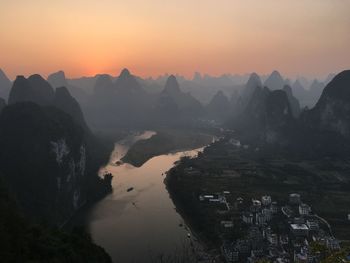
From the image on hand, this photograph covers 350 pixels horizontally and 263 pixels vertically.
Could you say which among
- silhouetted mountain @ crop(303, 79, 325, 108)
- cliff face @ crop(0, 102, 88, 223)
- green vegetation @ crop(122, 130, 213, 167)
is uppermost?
cliff face @ crop(0, 102, 88, 223)

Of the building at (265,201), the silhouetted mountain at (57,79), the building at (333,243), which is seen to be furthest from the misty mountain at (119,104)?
the building at (333,243)

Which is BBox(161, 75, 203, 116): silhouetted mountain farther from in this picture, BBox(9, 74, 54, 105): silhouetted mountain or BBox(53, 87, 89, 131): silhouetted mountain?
BBox(53, 87, 89, 131): silhouetted mountain

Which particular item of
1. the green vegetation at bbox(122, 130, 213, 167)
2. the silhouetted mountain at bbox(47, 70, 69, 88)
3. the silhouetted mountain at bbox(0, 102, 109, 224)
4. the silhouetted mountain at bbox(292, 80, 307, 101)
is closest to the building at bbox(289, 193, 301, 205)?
the silhouetted mountain at bbox(0, 102, 109, 224)

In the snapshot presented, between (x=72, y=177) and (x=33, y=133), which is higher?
(x=33, y=133)

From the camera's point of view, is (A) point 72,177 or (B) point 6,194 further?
(A) point 72,177

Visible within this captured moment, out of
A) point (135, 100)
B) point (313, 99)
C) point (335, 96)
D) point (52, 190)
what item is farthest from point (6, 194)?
point (313, 99)

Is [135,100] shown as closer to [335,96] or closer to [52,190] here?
[335,96]
